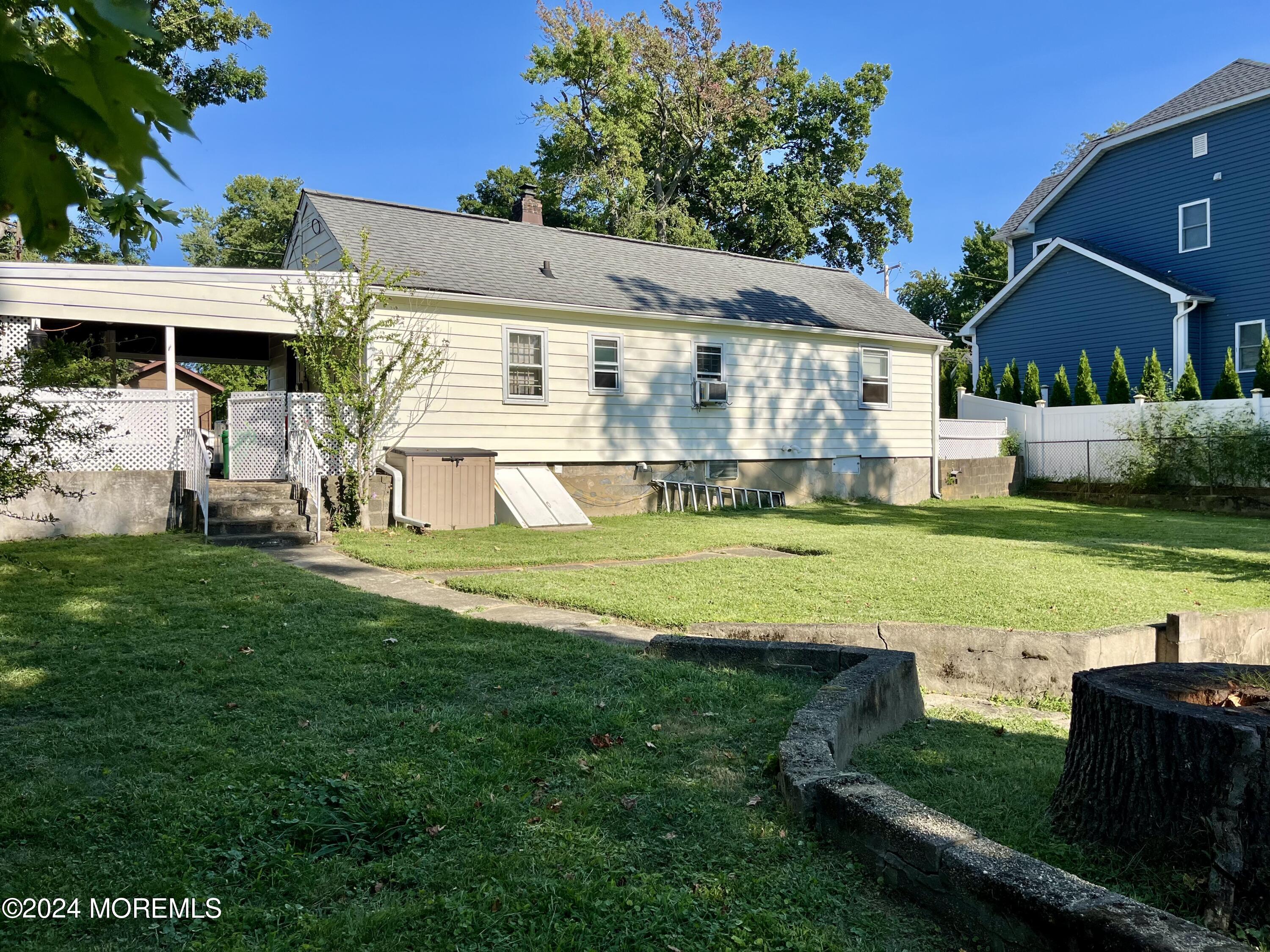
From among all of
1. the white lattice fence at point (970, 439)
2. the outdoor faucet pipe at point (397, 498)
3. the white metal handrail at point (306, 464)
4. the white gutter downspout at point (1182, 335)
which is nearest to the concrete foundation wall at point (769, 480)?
the white lattice fence at point (970, 439)

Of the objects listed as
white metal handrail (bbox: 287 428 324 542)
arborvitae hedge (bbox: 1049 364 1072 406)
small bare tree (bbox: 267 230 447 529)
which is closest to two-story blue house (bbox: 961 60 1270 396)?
arborvitae hedge (bbox: 1049 364 1072 406)

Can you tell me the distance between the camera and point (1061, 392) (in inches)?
904

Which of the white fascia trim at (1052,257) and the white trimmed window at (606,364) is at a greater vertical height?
the white fascia trim at (1052,257)

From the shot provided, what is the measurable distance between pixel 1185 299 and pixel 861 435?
949 centimetres

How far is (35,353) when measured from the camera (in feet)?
26.5

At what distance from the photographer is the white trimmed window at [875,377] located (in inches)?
770

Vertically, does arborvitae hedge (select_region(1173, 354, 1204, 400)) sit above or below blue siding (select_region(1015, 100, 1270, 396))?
below

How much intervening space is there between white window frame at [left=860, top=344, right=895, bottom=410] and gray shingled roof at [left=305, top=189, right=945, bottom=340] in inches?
18.3

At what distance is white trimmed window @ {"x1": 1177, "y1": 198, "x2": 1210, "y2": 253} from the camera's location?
21875 mm

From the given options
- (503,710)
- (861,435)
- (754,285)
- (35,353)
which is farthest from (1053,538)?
(35,353)

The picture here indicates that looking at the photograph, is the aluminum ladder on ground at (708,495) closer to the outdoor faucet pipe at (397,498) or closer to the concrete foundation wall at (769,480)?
the concrete foundation wall at (769,480)

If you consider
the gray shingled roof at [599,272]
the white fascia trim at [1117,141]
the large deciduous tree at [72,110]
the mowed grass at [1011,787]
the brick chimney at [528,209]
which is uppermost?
the white fascia trim at [1117,141]

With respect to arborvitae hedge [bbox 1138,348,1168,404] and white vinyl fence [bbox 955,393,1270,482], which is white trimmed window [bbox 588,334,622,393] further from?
arborvitae hedge [bbox 1138,348,1168,404]

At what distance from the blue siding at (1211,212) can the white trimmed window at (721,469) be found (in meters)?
12.5
